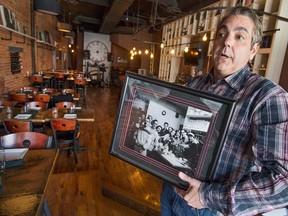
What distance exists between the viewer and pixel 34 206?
1.15 m

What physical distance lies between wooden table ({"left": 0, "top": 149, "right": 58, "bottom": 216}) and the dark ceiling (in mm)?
4241

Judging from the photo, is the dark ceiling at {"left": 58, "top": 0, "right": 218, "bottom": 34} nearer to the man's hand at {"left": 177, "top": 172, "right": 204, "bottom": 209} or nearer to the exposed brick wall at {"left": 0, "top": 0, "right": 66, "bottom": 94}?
the exposed brick wall at {"left": 0, "top": 0, "right": 66, "bottom": 94}

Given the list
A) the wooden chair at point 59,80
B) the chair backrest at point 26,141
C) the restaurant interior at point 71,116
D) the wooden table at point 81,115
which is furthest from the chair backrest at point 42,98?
the wooden chair at point 59,80

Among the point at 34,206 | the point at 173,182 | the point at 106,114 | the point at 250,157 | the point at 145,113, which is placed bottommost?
the point at 106,114

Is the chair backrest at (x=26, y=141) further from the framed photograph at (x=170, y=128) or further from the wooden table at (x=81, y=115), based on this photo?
the framed photograph at (x=170, y=128)

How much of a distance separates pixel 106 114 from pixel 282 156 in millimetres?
6309

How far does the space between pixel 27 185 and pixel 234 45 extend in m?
1.49

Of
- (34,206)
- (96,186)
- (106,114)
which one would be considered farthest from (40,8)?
(34,206)

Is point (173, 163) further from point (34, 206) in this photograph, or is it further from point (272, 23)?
point (272, 23)

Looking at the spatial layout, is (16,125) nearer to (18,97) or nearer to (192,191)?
(18,97)

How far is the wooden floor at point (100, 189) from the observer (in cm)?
229

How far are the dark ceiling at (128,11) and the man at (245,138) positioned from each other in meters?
4.21

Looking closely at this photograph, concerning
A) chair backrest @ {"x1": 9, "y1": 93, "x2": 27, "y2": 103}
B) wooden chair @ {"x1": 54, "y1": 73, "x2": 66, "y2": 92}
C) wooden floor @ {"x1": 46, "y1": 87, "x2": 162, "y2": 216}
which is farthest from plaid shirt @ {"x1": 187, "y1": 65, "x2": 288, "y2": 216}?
wooden chair @ {"x1": 54, "y1": 73, "x2": 66, "y2": 92}

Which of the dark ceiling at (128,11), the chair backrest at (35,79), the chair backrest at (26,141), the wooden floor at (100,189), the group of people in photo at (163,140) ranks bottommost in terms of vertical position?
the wooden floor at (100,189)
